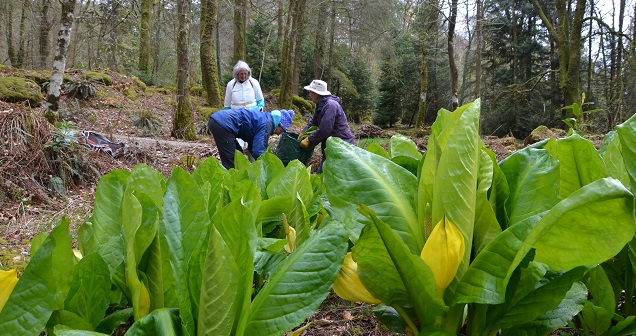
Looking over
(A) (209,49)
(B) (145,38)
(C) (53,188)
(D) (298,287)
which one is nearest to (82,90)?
(A) (209,49)

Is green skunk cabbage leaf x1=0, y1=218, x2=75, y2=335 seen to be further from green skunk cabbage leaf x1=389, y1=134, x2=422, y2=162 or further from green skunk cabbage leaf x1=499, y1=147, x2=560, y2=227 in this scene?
green skunk cabbage leaf x1=389, y1=134, x2=422, y2=162

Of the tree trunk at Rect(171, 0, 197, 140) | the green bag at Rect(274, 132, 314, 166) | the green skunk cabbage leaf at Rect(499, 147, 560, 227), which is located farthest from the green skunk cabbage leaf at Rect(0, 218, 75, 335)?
the tree trunk at Rect(171, 0, 197, 140)

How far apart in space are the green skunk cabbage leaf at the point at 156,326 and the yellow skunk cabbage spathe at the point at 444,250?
0.38 meters

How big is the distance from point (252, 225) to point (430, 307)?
0.30m

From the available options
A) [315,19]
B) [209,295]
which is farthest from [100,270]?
[315,19]

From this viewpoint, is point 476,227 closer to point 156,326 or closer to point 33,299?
point 156,326

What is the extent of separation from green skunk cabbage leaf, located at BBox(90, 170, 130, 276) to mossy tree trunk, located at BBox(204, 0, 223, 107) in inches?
481

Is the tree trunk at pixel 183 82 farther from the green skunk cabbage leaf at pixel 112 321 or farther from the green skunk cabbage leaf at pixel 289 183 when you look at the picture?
the green skunk cabbage leaf at pixel 112 321

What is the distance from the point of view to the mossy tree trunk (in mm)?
12312

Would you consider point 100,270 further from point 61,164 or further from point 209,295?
point 61,164

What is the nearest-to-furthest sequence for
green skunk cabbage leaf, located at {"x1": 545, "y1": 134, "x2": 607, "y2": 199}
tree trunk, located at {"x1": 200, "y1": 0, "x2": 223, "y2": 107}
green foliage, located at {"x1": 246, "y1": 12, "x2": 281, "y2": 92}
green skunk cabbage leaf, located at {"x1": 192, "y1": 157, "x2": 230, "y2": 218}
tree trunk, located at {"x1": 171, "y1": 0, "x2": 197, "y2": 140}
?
green skunk cabbage leaf, located at {"x1": 545, "y1": 134, "x2": 607, "y2": 199}, green skunk cabbage leaf, located at {"x1": 192, "y1": 157, "x2": 230, "y2": 218}, tree trunk, located at {"x1": 171, "y1": 0, "x2": 197, "y2": 140}, tree trunk, located at {"x1": 200, "y1": 0, "x2": 223, "y2": 107}, green foliage, located at {"x1": 246, "y1": 12, "x2": 281, "y2": 92}

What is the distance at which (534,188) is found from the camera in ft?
2.47

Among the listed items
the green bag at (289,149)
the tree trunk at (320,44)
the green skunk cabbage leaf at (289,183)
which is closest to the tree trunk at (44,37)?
the tree trunk at (320,44)

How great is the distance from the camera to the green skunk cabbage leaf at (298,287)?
642 mm
